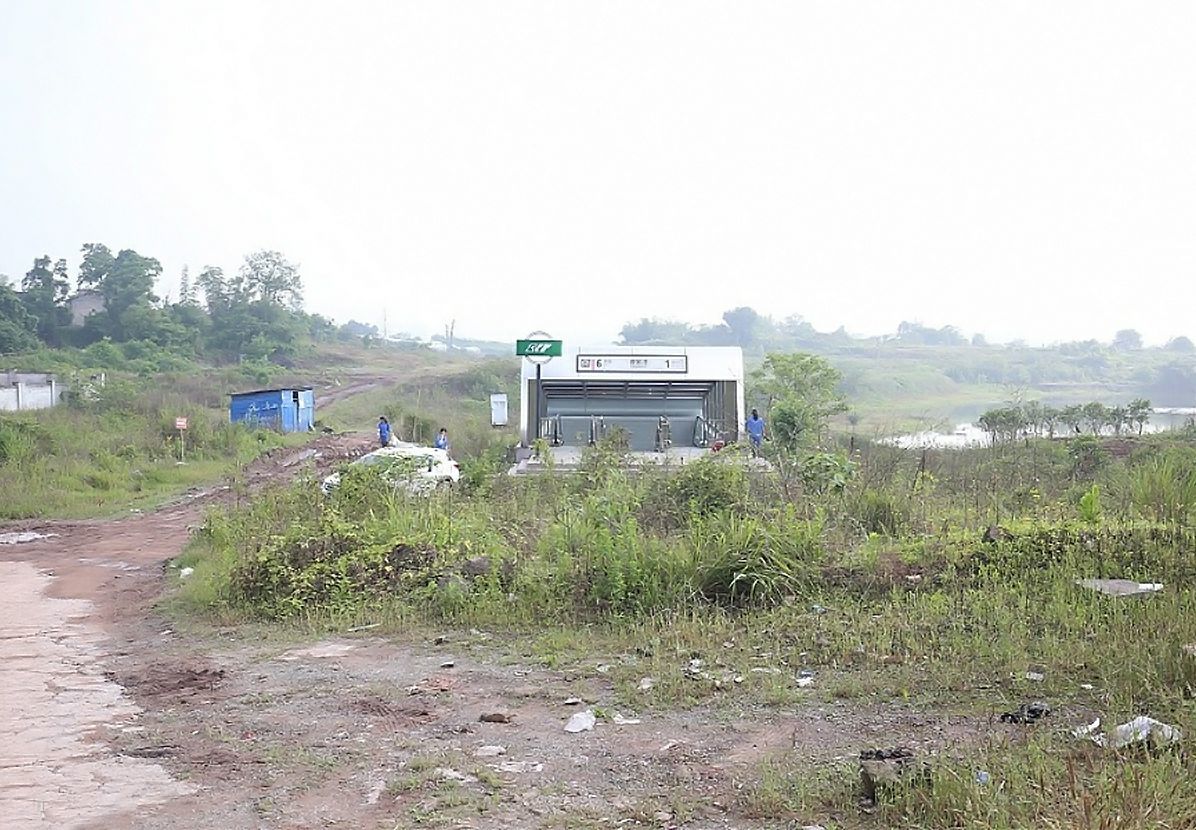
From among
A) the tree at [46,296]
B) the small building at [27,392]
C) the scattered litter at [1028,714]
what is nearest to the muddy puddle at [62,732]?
the scattered litter at [1028,714]

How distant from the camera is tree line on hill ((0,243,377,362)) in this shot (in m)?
51.9

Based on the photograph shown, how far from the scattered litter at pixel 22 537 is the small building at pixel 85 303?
145 feet

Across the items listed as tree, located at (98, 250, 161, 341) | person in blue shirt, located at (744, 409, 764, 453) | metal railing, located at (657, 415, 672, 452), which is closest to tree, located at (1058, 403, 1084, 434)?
person in blue shirt, located at (744, 409, 764, 453)

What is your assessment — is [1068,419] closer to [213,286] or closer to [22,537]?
[22,537]

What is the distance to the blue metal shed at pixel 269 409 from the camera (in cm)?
2931

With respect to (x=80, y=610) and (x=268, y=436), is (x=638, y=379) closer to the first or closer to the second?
(x=80, y=610)

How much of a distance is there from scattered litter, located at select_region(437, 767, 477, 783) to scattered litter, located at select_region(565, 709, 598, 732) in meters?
0.74

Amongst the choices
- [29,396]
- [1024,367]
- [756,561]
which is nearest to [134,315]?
[29,396]

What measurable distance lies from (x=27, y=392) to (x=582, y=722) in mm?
29668

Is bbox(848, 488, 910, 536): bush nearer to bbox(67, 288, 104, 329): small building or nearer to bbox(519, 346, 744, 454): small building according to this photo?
bbox(519, 346, 744, 454): small building

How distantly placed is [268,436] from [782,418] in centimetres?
1653

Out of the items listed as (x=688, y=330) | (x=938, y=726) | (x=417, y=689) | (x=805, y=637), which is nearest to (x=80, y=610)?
(x=417, y=689)

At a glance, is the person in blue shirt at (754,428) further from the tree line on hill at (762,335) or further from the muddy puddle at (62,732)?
the tree line on hill at (762,335)

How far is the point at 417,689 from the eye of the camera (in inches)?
246
